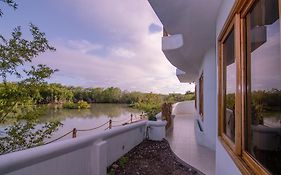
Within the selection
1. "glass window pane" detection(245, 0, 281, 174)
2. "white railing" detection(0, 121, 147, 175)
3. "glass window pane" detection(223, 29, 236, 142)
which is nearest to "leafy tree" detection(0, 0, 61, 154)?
"white railing" detection(0, 121, 147, 175)

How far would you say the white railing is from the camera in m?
1.94

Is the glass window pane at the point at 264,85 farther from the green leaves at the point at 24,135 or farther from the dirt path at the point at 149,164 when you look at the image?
the green leaves at the point at 24,135

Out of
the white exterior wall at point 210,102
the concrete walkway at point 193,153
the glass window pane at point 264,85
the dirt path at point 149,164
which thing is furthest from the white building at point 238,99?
the white exterior wall at point 210,102

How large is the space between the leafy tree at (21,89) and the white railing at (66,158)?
153 centimetres

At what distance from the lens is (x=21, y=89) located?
420 cm

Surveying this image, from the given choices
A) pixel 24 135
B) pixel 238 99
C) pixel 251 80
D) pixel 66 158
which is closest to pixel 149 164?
pixel 66 158

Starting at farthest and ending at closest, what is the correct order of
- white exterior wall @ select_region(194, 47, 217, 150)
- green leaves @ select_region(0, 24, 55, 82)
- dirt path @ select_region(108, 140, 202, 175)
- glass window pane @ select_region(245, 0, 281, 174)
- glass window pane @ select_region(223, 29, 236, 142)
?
white exterior wall @ select_region(194, 47, 217, 150) → dirt path @ select_region(108, 140, 202, 175) → green leaves @ select_region(0, 24, 55, 82) → glass window pane @ select_region(223, 29, 236, 142) → glass window pane @ select_region(245, 0, 281, 174)

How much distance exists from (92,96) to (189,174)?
12.8 m

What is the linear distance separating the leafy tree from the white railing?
1.53 metres

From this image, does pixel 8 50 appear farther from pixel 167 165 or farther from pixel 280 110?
pixel 280 110

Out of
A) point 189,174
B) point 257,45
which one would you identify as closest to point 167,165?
point 189,174

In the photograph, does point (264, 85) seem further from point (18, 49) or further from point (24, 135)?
point (24, 135)

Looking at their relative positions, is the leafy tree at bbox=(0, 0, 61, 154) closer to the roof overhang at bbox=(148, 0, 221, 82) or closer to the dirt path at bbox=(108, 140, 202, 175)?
the dirt path at bbox=(108, 140, 202, 175)

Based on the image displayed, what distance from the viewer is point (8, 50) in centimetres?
399
